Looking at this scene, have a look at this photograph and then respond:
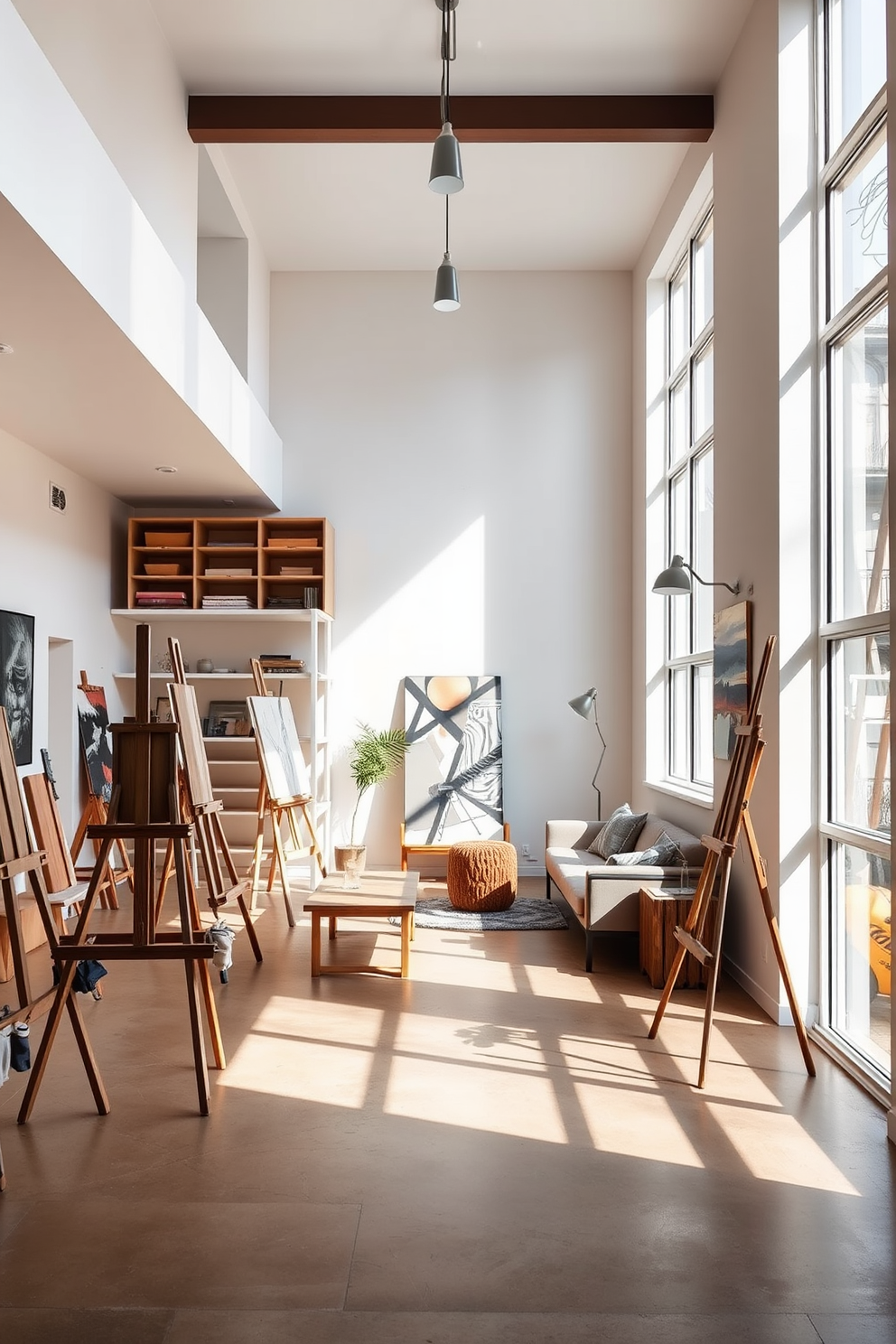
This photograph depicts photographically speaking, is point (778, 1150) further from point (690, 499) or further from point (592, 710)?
point (592, 710)

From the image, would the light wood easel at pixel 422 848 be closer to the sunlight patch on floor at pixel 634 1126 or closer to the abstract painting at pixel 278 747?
the abstract painting at pixel 278 747

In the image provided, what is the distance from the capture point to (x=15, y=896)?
3564 millimetres

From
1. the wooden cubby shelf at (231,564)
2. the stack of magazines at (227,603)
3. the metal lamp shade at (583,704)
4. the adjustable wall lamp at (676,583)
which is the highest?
the wooden cubby shelf at (231,564)

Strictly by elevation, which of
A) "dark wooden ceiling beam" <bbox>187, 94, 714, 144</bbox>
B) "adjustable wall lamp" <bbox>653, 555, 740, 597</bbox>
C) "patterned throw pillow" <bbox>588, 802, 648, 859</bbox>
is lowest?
"patterned throw pillow" <bbox>588, 802, 648, 859</bbox>

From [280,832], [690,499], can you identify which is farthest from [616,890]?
[280,832]

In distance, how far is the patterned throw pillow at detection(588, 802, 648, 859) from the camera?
23.5ft

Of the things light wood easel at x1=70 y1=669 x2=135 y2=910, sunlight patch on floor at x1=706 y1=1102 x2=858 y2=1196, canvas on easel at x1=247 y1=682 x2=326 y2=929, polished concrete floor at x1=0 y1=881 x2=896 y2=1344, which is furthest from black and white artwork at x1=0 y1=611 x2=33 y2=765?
sunlight patch on floor at x1=706 y1=1102 x2=858 y2=1196

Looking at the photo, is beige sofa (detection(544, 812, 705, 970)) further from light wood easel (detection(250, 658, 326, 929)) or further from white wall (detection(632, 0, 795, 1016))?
light wood easel (detection(250, 658, 326, 929))

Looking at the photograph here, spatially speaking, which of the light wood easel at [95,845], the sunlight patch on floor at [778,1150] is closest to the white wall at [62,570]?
the light wood easel at [95,845]

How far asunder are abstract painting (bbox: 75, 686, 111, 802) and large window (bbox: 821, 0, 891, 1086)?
4.73 m

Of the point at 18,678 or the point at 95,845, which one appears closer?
the point at 18,678

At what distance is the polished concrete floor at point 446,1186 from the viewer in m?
2.50

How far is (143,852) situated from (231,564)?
5.27 m

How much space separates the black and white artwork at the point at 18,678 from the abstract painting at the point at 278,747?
1411 millimetres
